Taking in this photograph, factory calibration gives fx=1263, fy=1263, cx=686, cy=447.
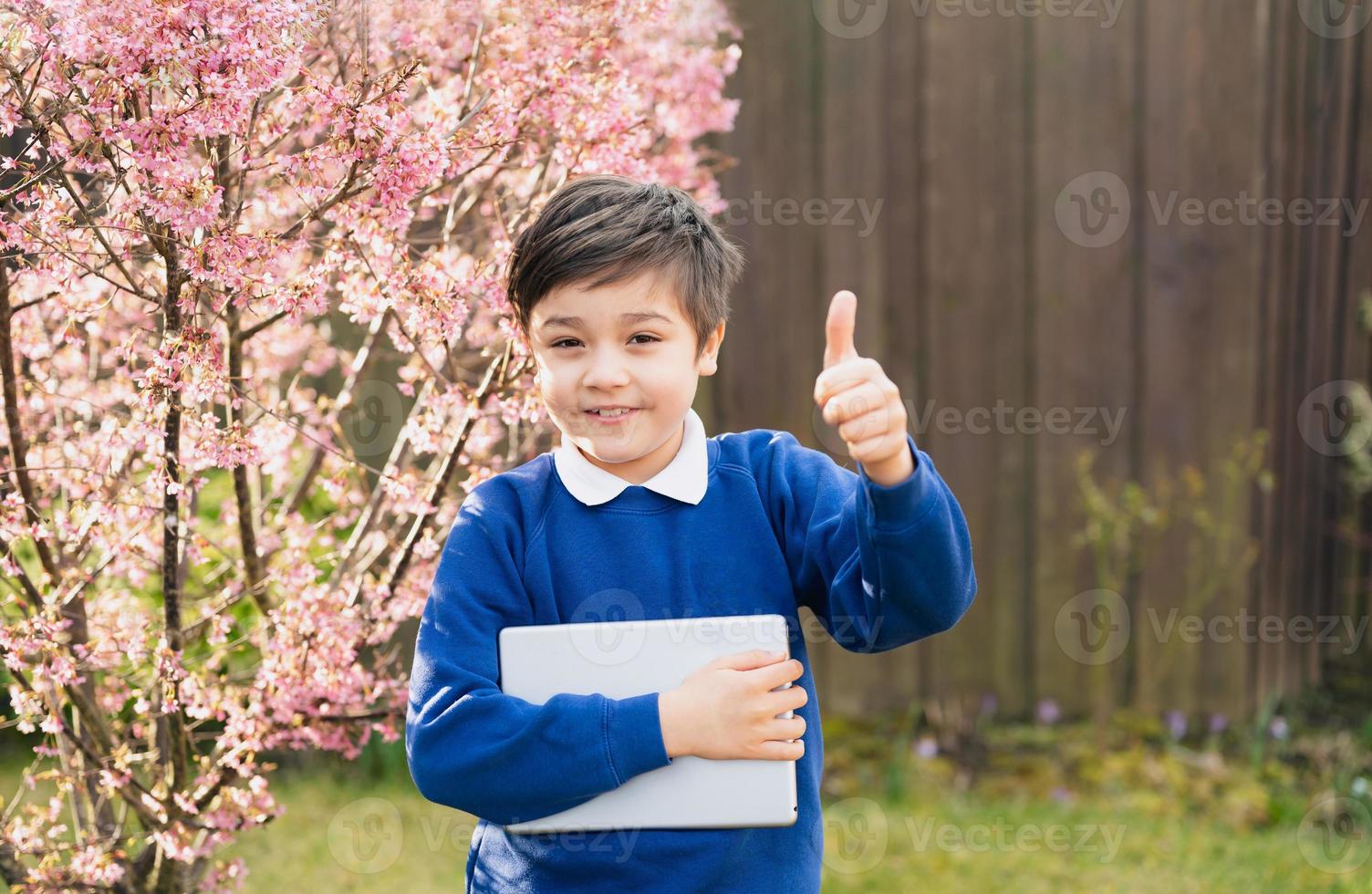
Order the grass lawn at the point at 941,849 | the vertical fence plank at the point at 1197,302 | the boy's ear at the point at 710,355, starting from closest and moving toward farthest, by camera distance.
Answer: the boy's ear at the point at 710,355
the grass lawn at the point at 941,849
the vertical fence plank at the point at 1197,302

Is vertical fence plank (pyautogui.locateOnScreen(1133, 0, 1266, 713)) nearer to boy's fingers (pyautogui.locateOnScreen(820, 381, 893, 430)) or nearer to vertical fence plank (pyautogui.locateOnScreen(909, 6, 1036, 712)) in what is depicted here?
vertical fence plank (pyautogui.locateOnScreen(909, 6, 1036, 712))

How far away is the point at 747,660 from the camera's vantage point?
1444mm

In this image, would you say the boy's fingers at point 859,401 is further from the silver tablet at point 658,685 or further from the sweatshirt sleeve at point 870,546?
the silver tablet at point 658,685

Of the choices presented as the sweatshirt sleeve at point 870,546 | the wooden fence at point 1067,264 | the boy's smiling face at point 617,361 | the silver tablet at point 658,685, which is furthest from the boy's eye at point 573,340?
the wooden fence at point 1067,264

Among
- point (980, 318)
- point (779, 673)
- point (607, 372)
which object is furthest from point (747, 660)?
point (980, 318)

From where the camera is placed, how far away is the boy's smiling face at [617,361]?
1.52 metres

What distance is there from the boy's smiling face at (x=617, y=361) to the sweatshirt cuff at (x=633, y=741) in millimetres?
330

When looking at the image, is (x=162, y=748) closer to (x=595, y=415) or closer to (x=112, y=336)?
(x=112, y=336)

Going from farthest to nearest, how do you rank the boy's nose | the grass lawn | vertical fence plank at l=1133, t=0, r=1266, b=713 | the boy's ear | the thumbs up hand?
1. vertical fence plank at l=1133, t=0, r=1266, b=713
2. the grass lawn
3. the boy's ear
4. the boy's nose
5. the thumbs up hand

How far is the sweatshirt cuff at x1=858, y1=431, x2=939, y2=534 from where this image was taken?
1372 millimetres

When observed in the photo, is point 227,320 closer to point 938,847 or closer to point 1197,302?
point 938,847

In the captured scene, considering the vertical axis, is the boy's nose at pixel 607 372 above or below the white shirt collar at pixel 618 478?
above

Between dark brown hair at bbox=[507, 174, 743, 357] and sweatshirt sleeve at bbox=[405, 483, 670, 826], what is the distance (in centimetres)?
38

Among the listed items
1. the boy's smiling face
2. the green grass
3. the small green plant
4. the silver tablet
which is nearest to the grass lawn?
the green grass
